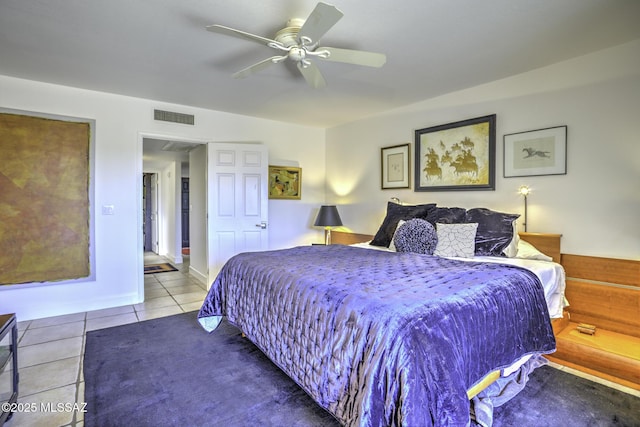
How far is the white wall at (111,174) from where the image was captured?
3.29 meters

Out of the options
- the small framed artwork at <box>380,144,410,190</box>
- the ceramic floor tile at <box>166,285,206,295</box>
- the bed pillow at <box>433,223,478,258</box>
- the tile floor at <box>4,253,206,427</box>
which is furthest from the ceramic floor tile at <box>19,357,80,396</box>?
the small framed artwork at <box>380,144,410,190</box>

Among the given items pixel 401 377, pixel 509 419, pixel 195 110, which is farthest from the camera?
pixel 195 110

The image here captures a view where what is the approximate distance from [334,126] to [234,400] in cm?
427

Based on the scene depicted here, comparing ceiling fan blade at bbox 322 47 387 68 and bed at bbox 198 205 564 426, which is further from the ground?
ceiling fan blade at bbox 322 47 387 68

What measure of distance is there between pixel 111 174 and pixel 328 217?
280cm

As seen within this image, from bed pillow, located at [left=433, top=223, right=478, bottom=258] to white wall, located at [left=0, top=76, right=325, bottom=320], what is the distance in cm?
313

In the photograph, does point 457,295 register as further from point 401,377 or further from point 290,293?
point 290,293

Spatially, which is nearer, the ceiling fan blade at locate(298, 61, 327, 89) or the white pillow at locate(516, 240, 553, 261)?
the ceiling fan blade at locate(298, 61, 327, 89)

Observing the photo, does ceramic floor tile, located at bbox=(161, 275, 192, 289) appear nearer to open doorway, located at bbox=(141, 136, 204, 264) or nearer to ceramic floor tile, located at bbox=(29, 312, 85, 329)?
open doorway, located at bbox=(141, 136, 204, 264)

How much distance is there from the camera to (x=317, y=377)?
5.57ft

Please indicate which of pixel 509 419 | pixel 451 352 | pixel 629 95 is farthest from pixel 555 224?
pixel 451 352

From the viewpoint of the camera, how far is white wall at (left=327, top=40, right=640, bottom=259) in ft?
8.16

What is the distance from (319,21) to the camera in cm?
173

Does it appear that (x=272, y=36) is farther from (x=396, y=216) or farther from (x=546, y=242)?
(x=546, y=242)
